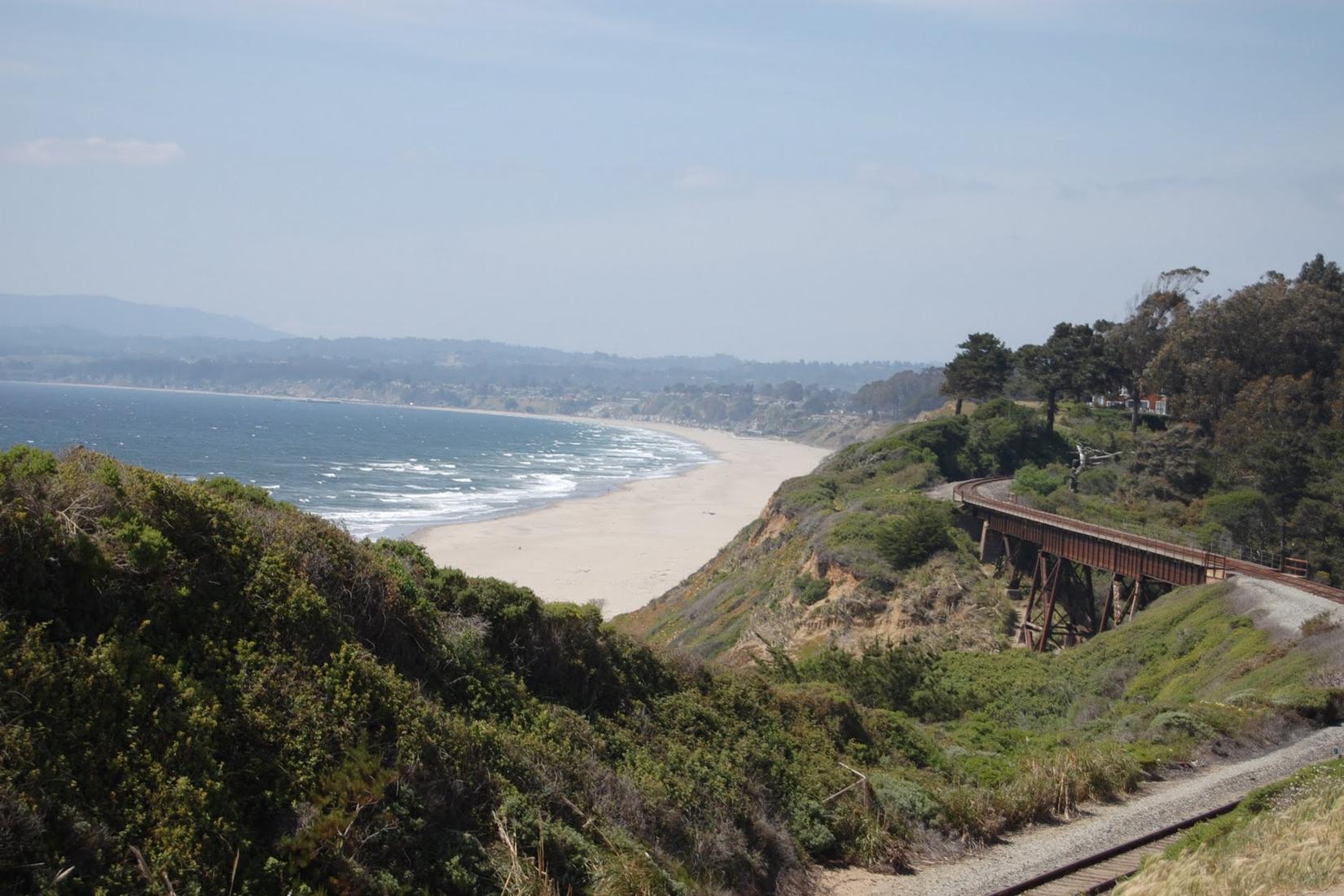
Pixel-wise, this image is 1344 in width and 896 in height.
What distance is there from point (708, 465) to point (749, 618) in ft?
333

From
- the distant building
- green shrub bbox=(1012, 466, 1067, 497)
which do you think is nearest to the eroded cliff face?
green shrub bbox=(1012, 466, 1067, 497)

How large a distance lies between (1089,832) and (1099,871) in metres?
1.38

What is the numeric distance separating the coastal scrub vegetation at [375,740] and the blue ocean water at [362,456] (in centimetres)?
4002

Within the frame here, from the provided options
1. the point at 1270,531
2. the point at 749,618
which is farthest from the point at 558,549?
the point at 1270,531

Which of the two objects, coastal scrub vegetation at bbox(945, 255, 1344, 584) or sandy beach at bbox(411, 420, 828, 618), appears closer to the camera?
coastal scrub vegetation at bbox(945, 255, 1344, 584)

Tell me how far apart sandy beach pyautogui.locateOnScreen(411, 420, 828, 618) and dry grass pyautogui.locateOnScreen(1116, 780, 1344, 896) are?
3009 centimetres

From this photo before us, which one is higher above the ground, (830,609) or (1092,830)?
(1092,830)

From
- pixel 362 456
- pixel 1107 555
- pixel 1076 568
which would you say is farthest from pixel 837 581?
pixel 362 456

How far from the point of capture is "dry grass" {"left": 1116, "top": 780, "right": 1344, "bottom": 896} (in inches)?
388

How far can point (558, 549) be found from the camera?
202 ft

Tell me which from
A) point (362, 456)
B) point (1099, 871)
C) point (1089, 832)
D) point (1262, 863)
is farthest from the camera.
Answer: point (362, 456)

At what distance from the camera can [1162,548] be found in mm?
31688

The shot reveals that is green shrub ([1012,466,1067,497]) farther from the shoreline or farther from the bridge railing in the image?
the shoreline

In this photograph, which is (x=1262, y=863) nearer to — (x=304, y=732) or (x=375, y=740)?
(x=375, y=740)
